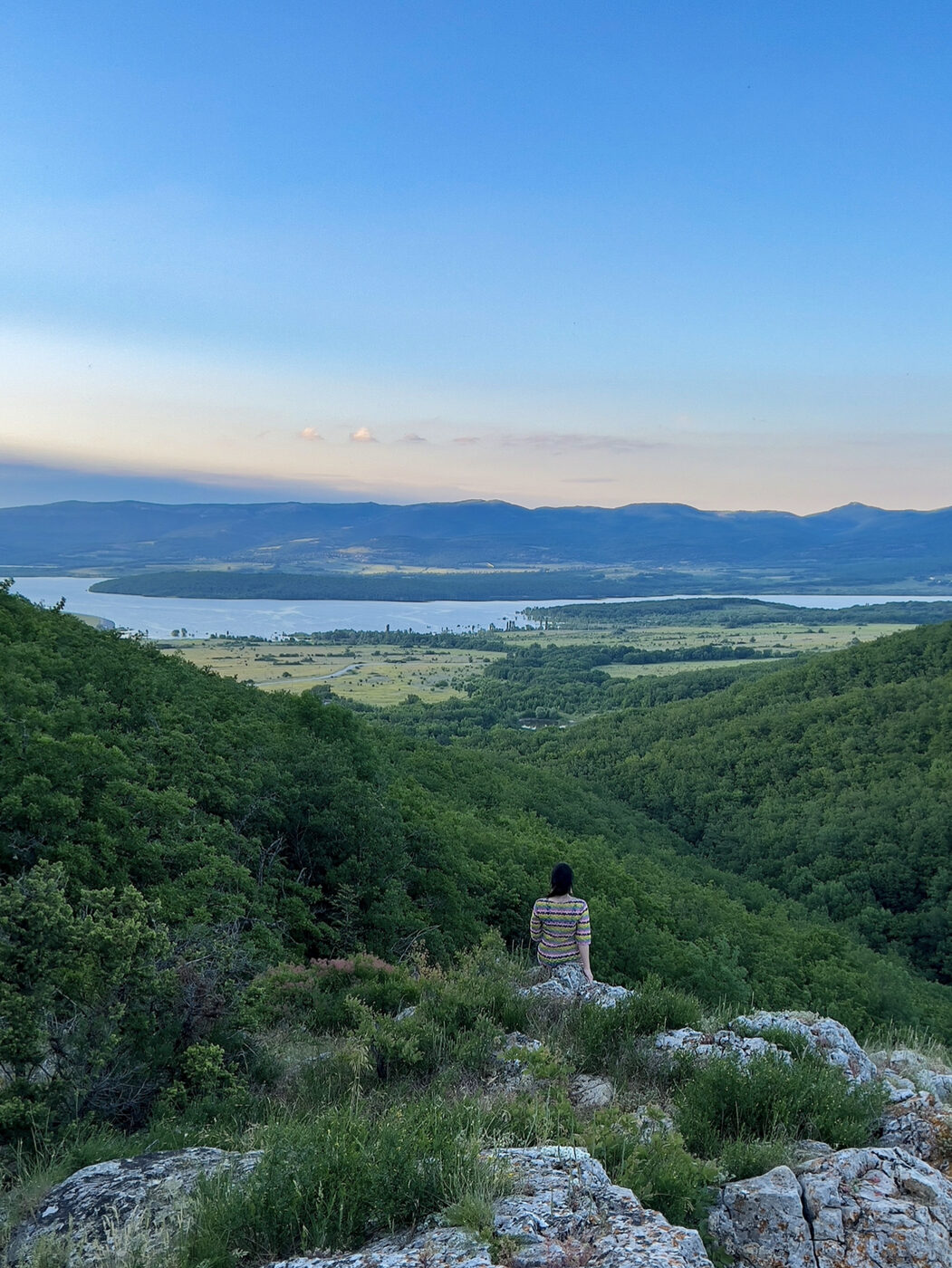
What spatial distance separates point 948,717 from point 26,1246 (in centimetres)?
7156

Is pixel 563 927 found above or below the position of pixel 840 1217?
below

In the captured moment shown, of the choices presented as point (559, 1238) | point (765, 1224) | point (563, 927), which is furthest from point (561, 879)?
point (559, 1238)

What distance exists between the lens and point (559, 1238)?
4195 millimetres

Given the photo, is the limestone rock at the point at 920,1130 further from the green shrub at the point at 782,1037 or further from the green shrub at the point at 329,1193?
the green shrub at the point at 329,1193

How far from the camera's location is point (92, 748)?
10.2 meters

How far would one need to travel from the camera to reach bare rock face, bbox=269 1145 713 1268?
4.02 meters

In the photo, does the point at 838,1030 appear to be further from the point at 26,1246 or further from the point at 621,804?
the point at 621,804

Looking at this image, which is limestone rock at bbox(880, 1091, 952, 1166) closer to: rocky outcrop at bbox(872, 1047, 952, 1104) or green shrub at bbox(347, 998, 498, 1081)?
rocky outcrop at bbox(872, 1047, 952, 1104)

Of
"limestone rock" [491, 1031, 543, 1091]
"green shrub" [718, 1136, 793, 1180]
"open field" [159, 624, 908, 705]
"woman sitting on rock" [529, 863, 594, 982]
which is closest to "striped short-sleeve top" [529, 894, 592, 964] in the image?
"woman sitting on rock" [529, 863, 594, 982]

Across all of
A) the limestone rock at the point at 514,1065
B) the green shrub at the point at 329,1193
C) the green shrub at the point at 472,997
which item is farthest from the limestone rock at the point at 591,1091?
the green shrub at the point at 329,1193

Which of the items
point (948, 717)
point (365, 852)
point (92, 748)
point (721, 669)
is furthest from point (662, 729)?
point (92, 748)

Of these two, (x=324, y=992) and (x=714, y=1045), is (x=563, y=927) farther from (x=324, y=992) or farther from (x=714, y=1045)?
(x=324, y=992)

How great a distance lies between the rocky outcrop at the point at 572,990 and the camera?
8.43 metres

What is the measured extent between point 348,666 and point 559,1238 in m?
134
